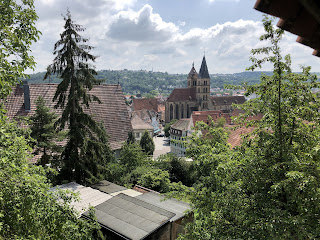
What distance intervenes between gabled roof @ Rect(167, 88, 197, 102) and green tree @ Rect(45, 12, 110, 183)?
70589 mm

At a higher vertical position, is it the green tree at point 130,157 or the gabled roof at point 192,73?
the gabled roof at point 192,73

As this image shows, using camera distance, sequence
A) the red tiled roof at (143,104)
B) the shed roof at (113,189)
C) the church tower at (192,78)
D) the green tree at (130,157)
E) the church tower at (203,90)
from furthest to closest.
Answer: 1. the red tiled roof at (143,104)
2. the church tower at (192,78)
3. the church tower at (203,90)
4. the green tree at (130,157)
5. the shed roof at (113,189)

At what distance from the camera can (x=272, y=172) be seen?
5527mm

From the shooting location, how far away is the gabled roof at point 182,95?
85706 millimetres

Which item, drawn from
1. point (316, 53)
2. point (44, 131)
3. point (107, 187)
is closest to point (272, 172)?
point (316, 53)

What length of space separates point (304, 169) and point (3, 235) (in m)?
5.88

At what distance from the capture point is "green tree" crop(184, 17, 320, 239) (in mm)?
4910

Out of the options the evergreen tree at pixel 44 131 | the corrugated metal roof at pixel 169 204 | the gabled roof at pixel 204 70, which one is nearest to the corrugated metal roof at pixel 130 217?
the corrugated metal roof at pixel 169 204

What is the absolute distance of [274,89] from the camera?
6258 mm

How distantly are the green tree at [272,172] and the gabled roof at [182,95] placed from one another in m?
79.2

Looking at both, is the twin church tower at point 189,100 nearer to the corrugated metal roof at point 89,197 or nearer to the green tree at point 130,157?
the green tree at point 130,157

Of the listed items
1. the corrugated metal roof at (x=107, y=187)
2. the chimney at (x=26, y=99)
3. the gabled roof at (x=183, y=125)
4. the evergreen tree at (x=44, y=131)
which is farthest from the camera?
the gabled roof at (x=183, y=125)

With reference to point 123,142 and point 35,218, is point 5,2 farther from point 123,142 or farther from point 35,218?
point 123,142

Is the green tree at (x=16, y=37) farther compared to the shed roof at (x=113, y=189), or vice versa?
the shed roof at (x=113, y=189)
